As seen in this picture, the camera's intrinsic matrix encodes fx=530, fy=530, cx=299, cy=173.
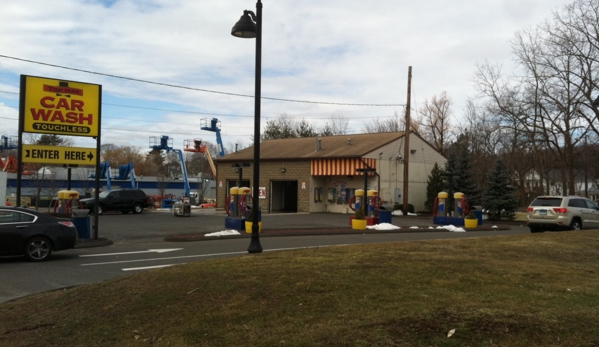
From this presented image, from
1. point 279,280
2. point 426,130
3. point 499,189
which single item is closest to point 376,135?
point 499,189

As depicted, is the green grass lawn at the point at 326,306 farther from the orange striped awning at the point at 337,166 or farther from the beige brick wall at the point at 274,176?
the beige brick wall at the point at 274,176

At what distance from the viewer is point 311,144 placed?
45.7m

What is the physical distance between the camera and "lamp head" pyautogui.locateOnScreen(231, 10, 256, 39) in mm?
11219

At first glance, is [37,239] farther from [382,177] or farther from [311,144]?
[311,144]

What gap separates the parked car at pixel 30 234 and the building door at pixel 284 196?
2947 cm

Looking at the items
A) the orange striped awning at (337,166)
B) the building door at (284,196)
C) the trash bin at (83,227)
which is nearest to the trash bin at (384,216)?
the orange striped awning at (337,166)

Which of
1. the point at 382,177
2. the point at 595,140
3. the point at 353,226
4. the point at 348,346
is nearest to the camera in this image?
the point at 348,346

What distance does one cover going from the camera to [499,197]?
35.1m

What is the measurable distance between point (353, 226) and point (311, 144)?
2252 cm

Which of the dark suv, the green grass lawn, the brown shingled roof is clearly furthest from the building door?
the green grass lawn

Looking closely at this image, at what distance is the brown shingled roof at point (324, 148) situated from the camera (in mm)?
38969

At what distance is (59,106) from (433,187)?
29205 mm

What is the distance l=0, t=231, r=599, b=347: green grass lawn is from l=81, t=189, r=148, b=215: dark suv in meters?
29.5

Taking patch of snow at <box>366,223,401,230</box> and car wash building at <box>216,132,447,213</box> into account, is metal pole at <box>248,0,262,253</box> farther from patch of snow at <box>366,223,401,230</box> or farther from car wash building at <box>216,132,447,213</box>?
car wash building at <box>216,132,447,213</box>
